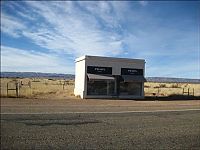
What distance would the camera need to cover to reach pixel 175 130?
1343cm

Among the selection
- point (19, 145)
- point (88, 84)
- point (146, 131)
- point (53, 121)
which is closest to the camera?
point (19, 145)

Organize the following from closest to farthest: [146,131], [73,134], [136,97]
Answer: [73,134] → [146,131] → [136,97]

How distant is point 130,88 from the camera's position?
40.4m

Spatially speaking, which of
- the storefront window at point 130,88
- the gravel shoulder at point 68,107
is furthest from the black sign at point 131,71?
the gravel shoulder at point 68,107

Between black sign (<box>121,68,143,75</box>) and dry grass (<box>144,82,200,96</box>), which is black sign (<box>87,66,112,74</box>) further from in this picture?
dry grass (<box>144,82,200,96</box>)

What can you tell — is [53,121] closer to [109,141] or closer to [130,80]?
[109,141]

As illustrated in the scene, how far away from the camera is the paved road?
10141 millimetres

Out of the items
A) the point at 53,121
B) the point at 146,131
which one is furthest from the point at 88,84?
the point at 146,131

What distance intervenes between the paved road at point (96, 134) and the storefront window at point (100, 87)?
21.8 metres

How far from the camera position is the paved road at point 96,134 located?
10141mm

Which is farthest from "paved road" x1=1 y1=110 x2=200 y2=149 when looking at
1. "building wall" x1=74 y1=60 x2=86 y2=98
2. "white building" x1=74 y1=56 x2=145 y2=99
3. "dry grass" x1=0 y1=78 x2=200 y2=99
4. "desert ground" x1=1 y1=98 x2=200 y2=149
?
"dry grass" x1=0 y1=78 x2=200 y2=99

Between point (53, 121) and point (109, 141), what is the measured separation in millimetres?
4930

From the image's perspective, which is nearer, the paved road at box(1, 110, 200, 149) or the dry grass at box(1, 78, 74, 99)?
the paved road at box(1, 110, 200, 149)

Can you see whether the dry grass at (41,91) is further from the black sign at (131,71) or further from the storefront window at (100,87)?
the black sign at (131,71)
